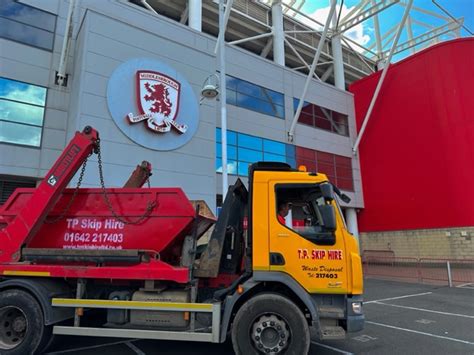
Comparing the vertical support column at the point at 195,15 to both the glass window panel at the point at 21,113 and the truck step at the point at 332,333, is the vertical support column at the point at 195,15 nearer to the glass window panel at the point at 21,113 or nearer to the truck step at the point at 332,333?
the glass window panel at the point at 21,113

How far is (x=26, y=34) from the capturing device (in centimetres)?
1429

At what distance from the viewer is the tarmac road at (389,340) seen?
5688 mm

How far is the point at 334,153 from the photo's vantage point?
1005 inches

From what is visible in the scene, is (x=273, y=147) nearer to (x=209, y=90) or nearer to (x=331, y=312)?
(x=209, y=90)

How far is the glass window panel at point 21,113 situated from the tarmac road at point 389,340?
407 inches

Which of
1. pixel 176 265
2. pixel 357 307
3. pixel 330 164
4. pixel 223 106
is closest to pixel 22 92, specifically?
pixel 223 106

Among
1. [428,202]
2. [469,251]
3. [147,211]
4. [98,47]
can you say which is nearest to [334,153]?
[428,202]

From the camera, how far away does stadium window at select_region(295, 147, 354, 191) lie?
927 inches

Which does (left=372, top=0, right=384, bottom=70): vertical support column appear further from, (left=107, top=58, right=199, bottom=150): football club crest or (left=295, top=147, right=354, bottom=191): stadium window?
(left=107, top=58, right=199, bottom=150): football club crest

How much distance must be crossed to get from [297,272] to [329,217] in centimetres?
96

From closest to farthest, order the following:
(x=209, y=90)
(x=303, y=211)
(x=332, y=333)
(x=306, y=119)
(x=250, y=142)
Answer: (x=332, y=333) < (x=303, y=211) < (x=209, y=90) < (x=250, y=142) < (x=306, y=119)

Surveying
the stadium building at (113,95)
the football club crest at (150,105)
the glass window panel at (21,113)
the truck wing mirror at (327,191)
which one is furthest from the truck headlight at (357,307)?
Result: the glass window panel at (21,113)

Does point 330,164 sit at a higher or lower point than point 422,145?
lower

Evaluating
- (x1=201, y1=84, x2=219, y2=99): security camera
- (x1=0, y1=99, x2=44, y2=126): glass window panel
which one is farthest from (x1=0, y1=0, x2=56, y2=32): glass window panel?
(x1=201, y1=84, x2=219, y2=99): security camera
